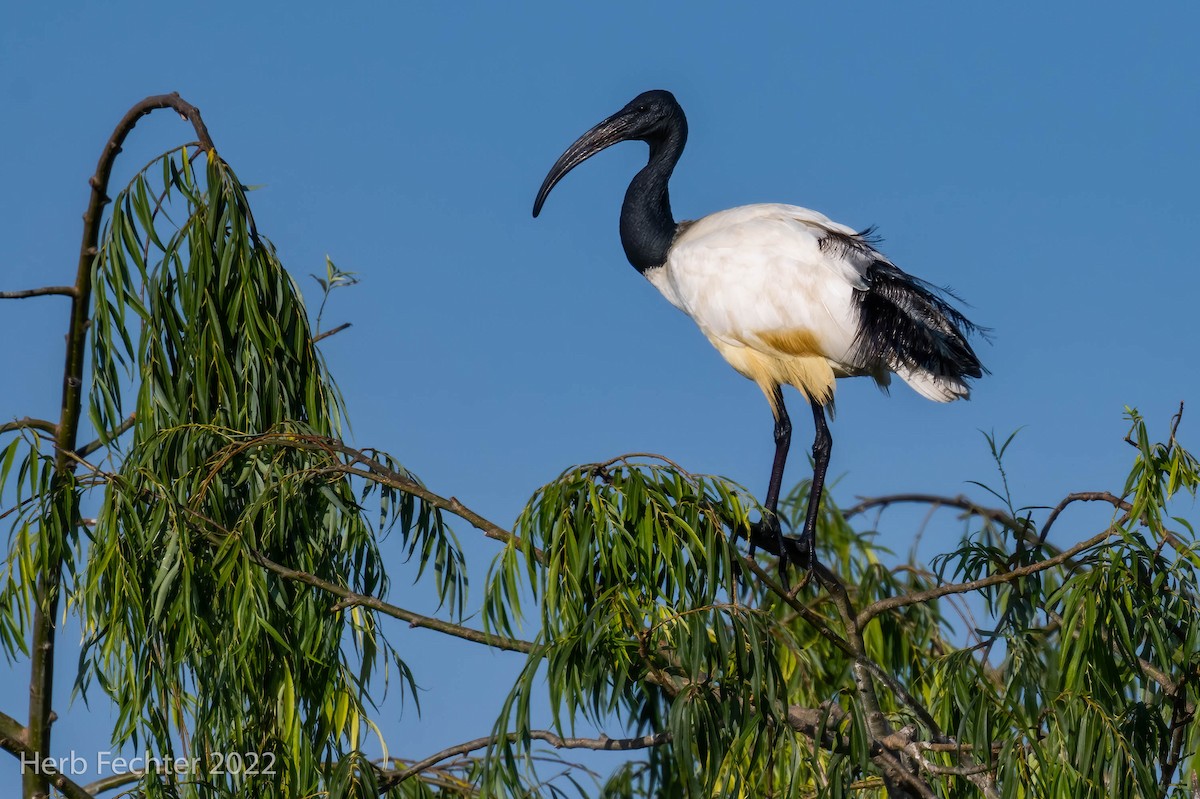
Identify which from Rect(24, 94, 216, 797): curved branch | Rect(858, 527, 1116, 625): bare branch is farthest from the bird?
Rect(24, 94, 216, 797): curved branch

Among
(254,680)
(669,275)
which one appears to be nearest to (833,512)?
(669,275)

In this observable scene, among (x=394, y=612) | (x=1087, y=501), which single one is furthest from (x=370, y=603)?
(x=1087, y=501)

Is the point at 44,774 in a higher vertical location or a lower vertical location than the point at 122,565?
lower

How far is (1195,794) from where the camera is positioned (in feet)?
9.57

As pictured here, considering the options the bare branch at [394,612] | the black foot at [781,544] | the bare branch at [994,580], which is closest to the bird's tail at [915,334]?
the black foot at [781,544]

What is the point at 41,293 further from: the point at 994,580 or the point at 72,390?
the point at 994,580

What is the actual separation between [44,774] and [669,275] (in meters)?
2.64

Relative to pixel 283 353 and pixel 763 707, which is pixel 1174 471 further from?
pixel 283 353

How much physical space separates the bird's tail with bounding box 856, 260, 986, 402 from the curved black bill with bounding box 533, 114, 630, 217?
3.97 ft

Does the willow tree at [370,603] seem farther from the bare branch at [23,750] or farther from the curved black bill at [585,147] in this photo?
the curved black bill at [585,147]

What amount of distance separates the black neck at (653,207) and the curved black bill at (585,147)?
14cm

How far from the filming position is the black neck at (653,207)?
5477mm

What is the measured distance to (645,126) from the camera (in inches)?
224

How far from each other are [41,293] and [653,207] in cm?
244
